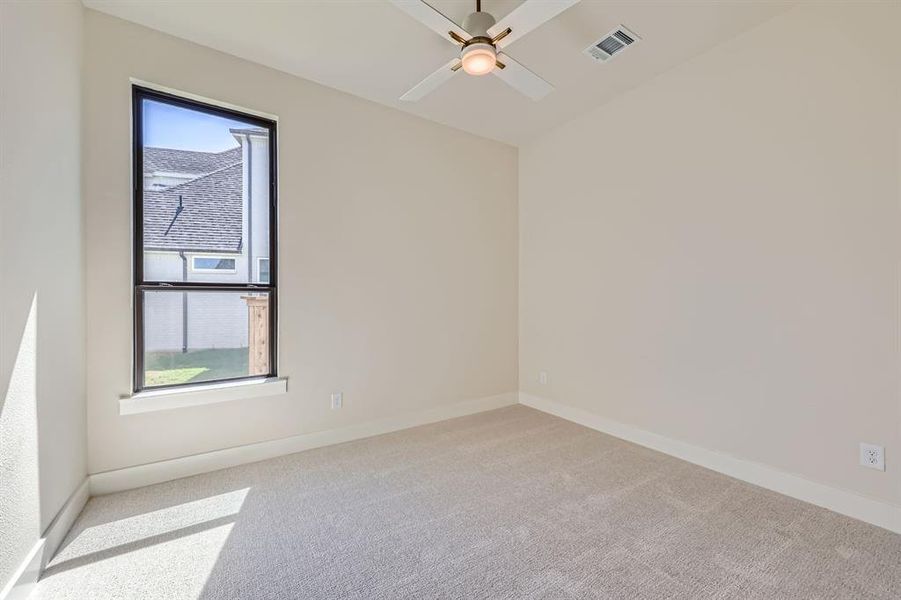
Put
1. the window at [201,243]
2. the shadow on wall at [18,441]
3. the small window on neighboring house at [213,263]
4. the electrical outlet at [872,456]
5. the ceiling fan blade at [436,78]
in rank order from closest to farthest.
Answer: the shadow on wall at [18,441], the electrical outlet at [872,456], the ceiling fan blade at [436,78], the window at [201,243], the small window on neighboring house at [213,263]

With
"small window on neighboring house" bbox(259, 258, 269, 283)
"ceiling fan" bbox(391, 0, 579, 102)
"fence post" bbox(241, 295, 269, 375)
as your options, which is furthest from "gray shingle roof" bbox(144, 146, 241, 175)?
"ceiling fan" bbox(391, 0, 579, 102)

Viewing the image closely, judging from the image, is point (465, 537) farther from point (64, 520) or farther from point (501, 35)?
point (501, 35)

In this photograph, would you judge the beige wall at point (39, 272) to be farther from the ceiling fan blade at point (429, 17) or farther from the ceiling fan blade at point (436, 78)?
the ceiling fan blade at point (436, 78)

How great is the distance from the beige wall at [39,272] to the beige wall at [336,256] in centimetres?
14

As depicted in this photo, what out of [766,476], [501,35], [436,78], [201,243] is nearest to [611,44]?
[501,35]

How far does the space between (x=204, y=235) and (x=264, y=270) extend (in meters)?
0.44

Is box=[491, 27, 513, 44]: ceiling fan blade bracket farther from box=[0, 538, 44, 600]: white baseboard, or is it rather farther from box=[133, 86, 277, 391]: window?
box=[0, 538, 44, 600]: white baseboard

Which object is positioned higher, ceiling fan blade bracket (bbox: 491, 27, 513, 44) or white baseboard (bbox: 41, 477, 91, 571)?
ceiling fan blade bracket (bbox: 491, 27, 513, 44)

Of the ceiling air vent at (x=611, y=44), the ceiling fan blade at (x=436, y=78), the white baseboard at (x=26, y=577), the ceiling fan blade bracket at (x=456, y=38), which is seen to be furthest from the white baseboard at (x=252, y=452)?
the ceiling air vent at (x=611, y=44)

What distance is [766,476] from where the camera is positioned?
2426 millimetres

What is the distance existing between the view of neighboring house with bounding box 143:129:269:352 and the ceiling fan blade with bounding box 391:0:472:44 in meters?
1.61

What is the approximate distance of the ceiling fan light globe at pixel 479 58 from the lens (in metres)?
1.97

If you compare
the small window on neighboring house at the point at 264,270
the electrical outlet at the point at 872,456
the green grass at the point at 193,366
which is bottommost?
the electrical outlet at the point at 872,456

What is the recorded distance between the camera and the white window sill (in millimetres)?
2352
